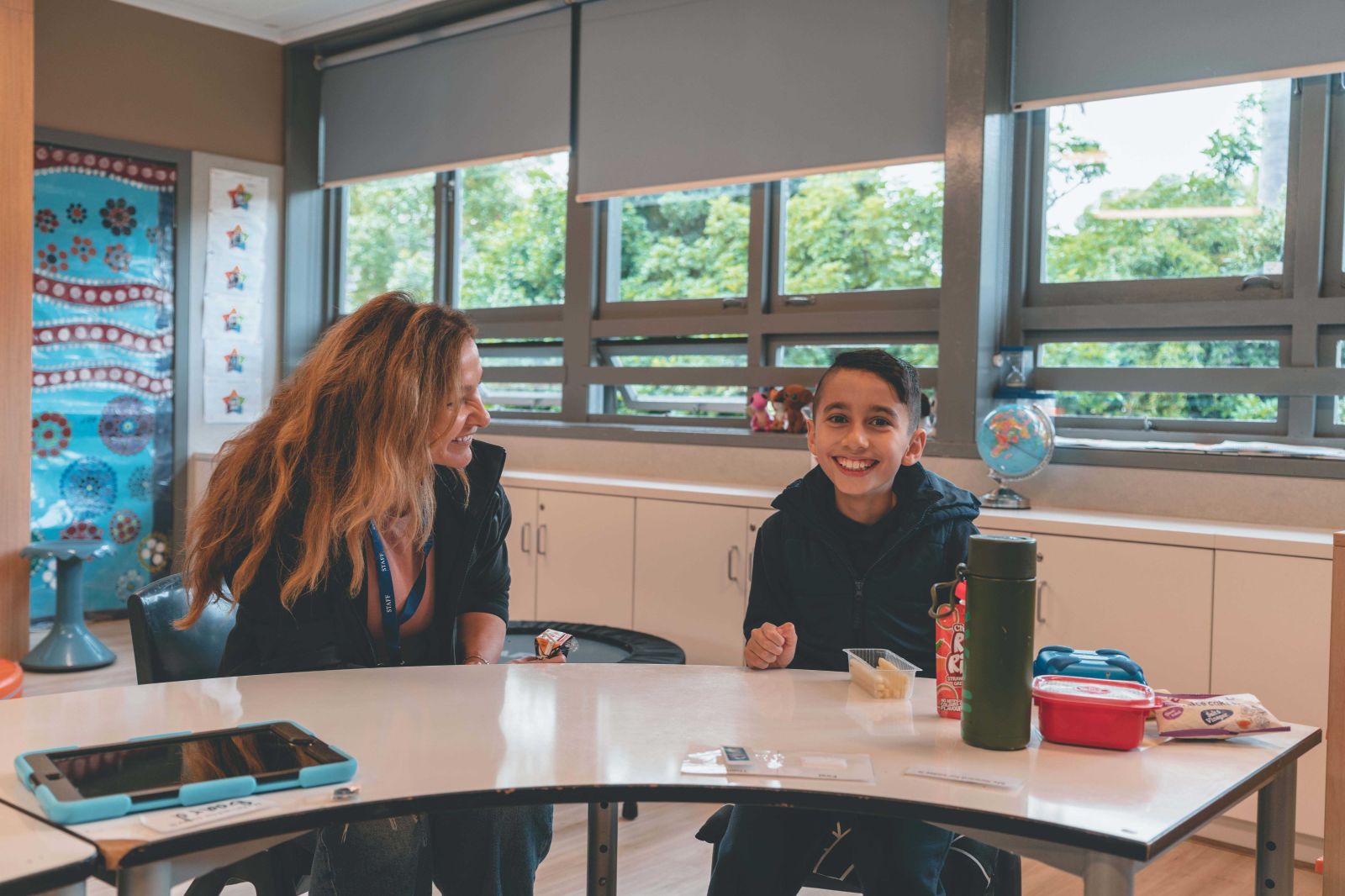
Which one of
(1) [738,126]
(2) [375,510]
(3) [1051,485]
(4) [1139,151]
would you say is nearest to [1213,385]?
(3) [1051,485]

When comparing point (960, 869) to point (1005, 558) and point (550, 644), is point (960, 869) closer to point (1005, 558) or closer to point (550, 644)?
point (1005, 558)

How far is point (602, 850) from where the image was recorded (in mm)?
1646

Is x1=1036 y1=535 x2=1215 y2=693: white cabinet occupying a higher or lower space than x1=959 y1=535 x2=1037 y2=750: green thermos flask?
lower

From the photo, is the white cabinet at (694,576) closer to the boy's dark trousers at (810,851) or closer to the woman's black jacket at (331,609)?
the woman's black jacket at (331,609)

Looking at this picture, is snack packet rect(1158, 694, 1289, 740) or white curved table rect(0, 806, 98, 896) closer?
white curved table rect(0, 806, 98, 896)

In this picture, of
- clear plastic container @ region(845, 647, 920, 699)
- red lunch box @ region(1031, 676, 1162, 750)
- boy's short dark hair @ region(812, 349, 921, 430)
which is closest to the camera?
red lunch box @ region(1031, 676, 1162, 750)

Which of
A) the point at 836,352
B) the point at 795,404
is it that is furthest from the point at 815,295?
the point at 795,404

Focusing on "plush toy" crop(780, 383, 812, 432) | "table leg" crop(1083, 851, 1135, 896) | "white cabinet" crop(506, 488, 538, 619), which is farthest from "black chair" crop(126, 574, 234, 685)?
"plush toy" crop(780, 383, 812, 432)

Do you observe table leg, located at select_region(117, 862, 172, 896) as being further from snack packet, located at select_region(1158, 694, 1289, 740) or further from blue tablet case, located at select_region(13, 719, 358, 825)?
snack packet, located at select_region(1158, 694, 1289, 740)

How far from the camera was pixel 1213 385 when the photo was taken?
11.9 feet

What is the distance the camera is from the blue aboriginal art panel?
5496 millimetres

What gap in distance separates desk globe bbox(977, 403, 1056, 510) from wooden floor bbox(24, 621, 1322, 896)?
108 centimetres

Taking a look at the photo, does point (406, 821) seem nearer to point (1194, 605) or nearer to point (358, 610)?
point (358, 610)

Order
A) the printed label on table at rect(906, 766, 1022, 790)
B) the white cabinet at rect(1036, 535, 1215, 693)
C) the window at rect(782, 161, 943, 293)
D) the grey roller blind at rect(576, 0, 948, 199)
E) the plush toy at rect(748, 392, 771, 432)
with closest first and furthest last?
the printed label on table at rect(906, 766, 1022, 790) < the white cabinet at rect(1036, 535, 1215, 693) < the grey roller blind at rect(576, 0, 948, 199) < the window at rect(782, 161, 943, 293) < the plush toy at rect(748, 392, 771, 432)
